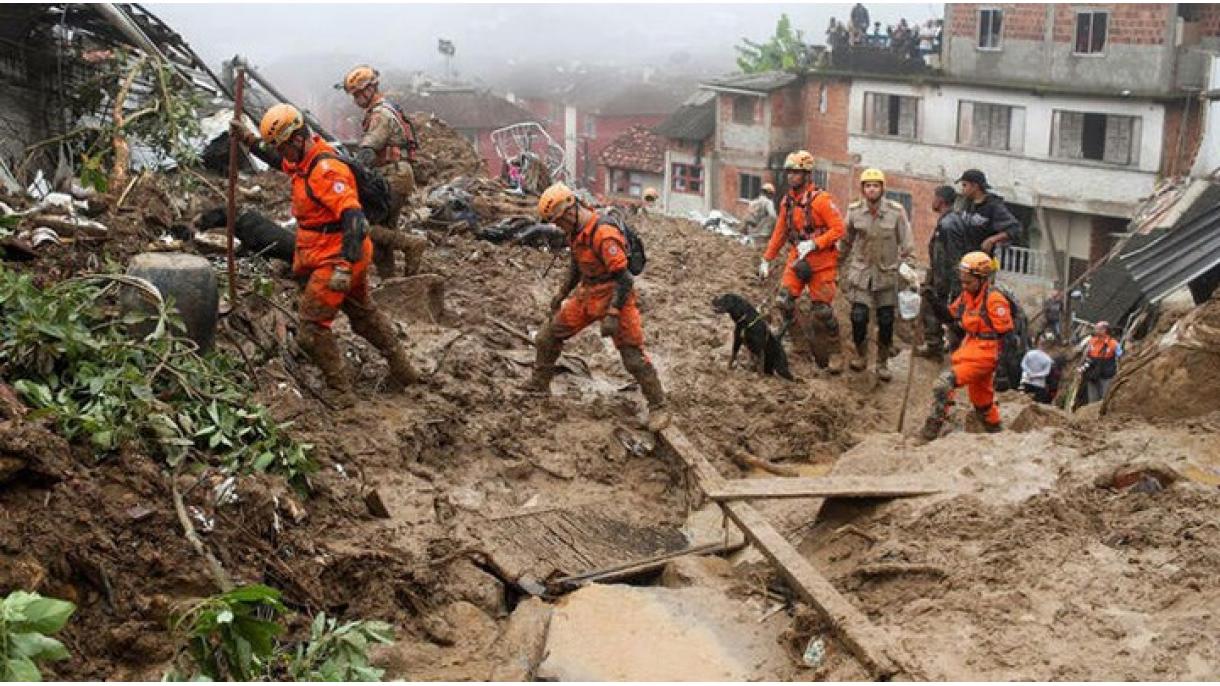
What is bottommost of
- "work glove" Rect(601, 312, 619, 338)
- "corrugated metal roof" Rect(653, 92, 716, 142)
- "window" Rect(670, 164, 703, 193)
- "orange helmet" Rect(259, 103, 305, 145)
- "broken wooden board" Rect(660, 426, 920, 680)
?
"window" Rect(670, 164, 703, 193)

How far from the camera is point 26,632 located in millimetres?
4043

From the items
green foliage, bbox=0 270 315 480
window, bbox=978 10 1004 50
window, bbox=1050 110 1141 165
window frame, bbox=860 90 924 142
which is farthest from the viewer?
window frame, bbox=860 90 924 142

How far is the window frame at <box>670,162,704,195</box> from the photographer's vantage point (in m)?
42.6

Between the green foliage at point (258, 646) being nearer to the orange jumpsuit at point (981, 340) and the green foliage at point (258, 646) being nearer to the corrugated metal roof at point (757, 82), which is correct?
the orange jumpsuit at point (981, 340)

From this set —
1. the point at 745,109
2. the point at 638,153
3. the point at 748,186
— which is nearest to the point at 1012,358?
the point at 745,109

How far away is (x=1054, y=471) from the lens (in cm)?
733

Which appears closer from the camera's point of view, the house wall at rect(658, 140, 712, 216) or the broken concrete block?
the broken concrete block

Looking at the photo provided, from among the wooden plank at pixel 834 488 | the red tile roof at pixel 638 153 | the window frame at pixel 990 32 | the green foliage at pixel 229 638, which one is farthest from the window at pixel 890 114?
the green foliage at pixel 229 638

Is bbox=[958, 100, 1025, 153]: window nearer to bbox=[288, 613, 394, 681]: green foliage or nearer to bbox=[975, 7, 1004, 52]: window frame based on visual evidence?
bbox=[975, 7, 1004, 52]: window frame

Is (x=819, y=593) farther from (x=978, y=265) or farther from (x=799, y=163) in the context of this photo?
(x=799, y=163)

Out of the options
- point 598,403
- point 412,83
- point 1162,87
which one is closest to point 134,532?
point 598,403

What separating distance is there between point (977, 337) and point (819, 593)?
142 inches

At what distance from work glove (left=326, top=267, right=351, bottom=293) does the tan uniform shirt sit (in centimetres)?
467

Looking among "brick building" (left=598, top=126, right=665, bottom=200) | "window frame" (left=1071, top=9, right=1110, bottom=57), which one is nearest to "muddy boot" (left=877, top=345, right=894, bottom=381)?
"window frame" (left=1071, top=9, right=1110, bottom=57)
